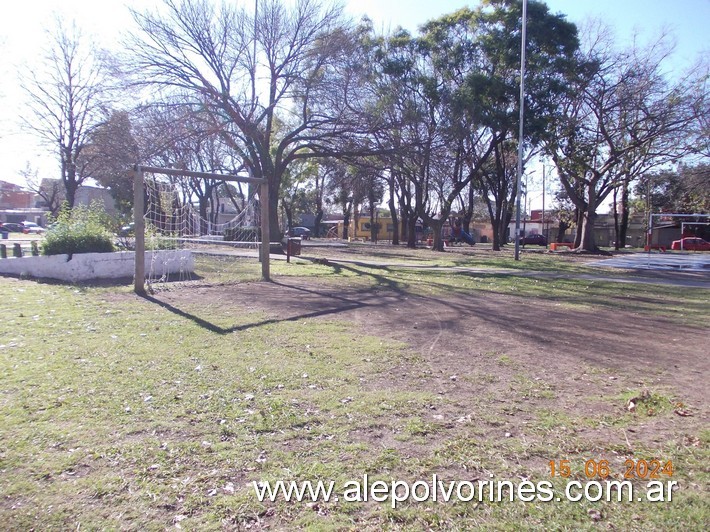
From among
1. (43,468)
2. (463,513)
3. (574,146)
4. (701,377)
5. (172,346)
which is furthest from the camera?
(574,146)

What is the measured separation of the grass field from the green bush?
189 inches

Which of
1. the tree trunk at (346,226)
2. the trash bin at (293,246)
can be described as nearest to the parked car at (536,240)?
the tree trunk at (346,226)

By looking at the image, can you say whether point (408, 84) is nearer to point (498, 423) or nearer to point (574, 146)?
point (574, 146)

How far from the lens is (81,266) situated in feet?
43.0

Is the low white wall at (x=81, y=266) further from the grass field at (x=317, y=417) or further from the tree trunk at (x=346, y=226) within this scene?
the tree trunk at (x=346, y=226)

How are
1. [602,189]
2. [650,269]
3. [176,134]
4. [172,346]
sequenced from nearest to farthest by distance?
1. [172,346]
2. [176,134]
3. [650,269]
4. [602,189]

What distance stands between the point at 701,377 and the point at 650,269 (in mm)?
19656

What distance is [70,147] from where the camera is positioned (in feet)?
103

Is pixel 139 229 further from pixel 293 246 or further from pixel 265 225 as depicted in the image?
pixel 293 246

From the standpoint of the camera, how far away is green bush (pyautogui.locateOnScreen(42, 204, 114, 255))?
13.2 metres

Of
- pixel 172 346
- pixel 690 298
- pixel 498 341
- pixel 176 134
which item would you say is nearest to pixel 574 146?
pixel 690 298

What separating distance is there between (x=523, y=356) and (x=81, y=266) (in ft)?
37.4

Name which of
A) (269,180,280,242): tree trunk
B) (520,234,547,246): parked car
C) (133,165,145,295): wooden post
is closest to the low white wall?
(133,165,145,295): wooden post

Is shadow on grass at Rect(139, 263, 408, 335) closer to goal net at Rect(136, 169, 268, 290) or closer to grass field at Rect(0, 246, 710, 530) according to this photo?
grass field at Rect(0, 246, 710, 530)
